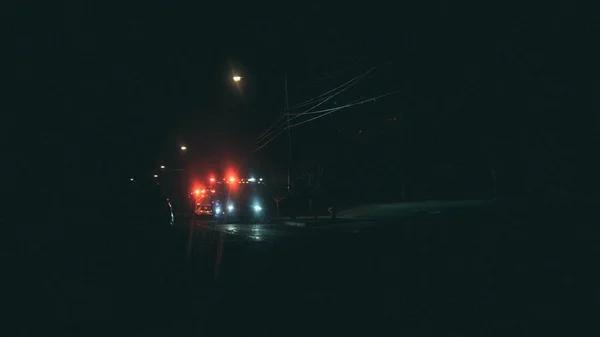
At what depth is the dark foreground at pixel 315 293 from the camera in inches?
371

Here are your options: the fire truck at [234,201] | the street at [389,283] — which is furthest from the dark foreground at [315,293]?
the fire truck at [234,201]

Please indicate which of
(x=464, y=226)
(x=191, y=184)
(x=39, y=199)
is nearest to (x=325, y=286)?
(x=39, y=199)

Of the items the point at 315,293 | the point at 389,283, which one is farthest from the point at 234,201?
the point at 315,293

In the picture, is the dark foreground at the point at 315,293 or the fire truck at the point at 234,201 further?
the fire truck at the point at 234,201

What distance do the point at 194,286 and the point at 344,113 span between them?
4251 centimetres

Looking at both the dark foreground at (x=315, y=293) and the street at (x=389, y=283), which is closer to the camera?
the dark foreground at (x=315, y=293)

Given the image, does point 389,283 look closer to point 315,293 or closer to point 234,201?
point 315,293

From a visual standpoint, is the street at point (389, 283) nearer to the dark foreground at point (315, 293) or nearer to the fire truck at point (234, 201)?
the dark foreground at point (315, 293)

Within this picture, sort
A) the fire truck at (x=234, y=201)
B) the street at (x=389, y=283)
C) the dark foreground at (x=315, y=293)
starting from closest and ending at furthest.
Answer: the dark foreground at (x=315, y=293)
the street at (x=389, y=283)
the fire truck at (x=234, y=201)

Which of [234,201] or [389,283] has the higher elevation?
[234,201]

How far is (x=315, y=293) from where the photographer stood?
1240 cm

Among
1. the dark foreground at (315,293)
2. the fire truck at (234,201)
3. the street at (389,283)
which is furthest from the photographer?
the fire truck at (234,201)

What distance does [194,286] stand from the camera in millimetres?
13086

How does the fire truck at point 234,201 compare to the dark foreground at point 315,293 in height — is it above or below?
above
